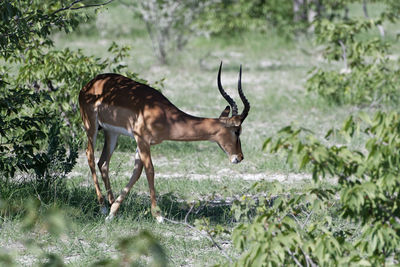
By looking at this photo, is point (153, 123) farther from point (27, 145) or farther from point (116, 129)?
point (27, 145)

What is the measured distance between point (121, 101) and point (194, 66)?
8.69m

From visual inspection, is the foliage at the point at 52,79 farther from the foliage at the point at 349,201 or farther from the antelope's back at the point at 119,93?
the foliage at the point at 349,201

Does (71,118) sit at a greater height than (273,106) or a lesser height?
greater

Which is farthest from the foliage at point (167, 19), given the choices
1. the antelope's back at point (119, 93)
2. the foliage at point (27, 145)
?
the foliage at point (27, 145)

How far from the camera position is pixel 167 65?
1398cm

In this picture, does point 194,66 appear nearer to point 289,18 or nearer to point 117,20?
point 289,18

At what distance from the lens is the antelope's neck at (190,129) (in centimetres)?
532

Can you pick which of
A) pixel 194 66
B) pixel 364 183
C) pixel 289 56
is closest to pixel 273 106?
pixel 194 66

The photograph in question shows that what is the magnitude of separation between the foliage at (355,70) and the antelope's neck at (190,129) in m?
5.02

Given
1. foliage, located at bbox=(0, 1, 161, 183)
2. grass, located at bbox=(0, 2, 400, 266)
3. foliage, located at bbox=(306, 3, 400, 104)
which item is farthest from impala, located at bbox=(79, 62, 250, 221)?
foliage, located at bbox=(306, 3, 400, 104)

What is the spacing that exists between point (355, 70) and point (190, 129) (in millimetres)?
5463

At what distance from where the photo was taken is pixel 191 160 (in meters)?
7.86

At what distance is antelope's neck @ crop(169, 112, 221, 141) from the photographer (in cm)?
532

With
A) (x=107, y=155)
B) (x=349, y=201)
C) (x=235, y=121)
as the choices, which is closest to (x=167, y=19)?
(x=107, y=155)
